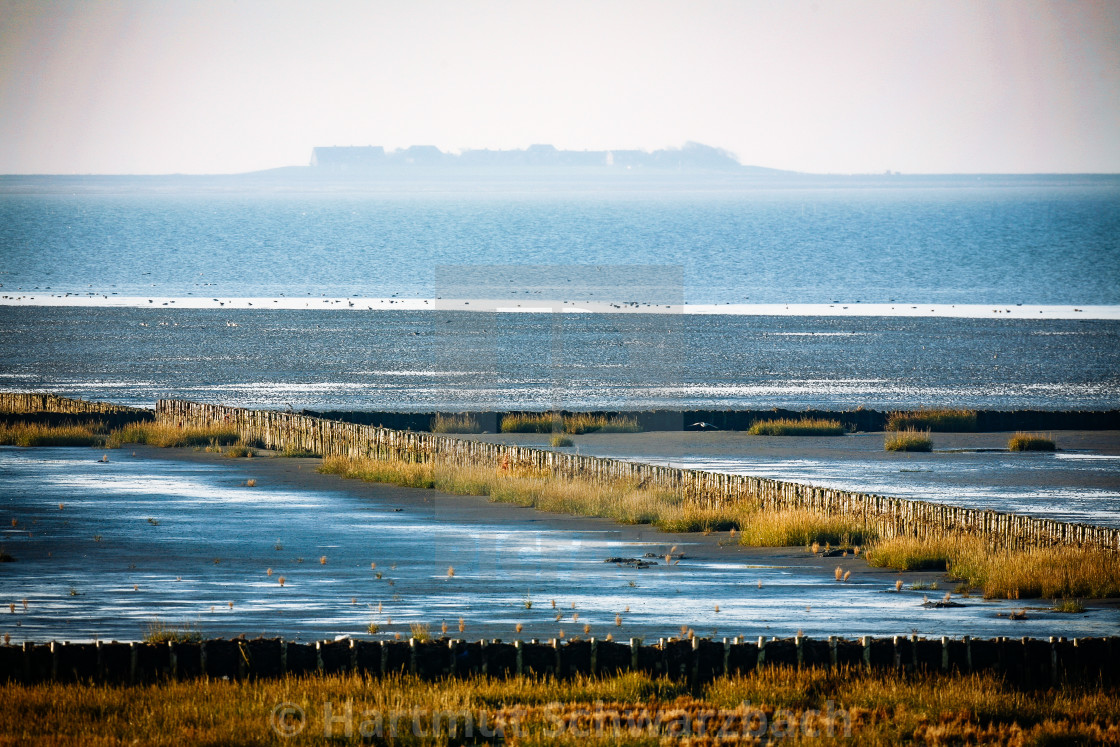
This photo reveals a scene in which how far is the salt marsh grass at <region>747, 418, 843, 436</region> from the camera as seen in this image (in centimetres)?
4475

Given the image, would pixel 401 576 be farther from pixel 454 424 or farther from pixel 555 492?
pixel 454 424

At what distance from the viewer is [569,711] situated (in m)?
14.0

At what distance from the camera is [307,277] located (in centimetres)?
17100

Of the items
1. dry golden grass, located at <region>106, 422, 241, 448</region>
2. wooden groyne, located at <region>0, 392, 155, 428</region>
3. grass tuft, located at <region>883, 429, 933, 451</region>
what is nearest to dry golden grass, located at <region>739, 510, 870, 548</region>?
grass tuft, located at <region>883, 429, 933, 451</region>

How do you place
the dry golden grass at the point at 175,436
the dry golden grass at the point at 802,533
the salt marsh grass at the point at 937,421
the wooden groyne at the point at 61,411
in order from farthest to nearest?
the salt marsh grass at the point at 937,421 → the wooden groyne at the point at 61,411 → the dry golden grass at the point at 175,436 → the dry golden grass at the point at 802,533

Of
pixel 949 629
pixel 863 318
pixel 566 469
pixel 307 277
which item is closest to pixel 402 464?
pixel 566 469

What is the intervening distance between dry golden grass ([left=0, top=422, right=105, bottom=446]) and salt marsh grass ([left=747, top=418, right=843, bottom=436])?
18254 mm

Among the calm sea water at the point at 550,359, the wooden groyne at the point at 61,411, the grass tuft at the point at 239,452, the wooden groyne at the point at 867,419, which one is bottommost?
the calm sea water at the point at 550,359

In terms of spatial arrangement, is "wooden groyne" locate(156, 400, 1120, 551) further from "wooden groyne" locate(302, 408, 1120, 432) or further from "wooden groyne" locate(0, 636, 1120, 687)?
"wooden groyne" locate(0, 636, 1120, 687)

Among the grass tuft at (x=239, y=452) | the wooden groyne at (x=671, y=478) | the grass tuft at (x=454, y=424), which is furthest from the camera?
the grass tuft at (x=454, y=424)

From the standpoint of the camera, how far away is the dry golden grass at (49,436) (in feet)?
132

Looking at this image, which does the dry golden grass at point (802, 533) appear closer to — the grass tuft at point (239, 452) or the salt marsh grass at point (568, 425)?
the grass tuft at point (239, 452)

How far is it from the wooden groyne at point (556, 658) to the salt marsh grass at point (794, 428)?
29120mm

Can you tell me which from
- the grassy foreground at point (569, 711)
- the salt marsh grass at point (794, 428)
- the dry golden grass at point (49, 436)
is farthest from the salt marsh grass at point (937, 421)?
the grassy foreground at point (569, 711)
